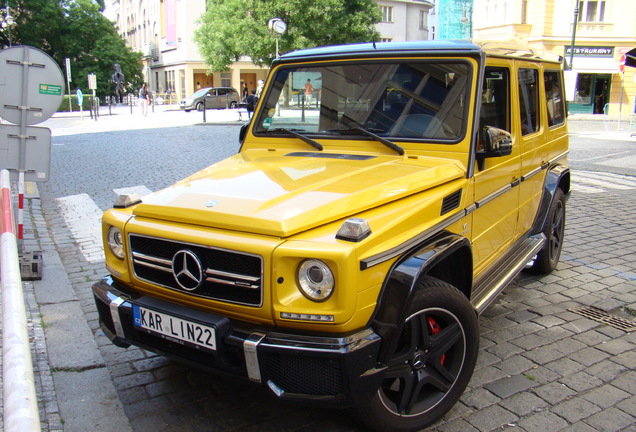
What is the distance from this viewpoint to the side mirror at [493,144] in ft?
11.5

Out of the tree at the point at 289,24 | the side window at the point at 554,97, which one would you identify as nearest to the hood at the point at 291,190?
the side window at the point at 554,97

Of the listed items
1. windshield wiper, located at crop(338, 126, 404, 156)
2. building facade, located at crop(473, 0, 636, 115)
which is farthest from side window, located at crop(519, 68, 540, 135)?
building facade, located at crop(473, 0, 636, 115)

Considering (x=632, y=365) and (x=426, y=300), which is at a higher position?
(x=426, y=300)

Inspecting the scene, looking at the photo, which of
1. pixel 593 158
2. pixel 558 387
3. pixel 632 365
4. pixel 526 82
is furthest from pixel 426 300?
pixel 593 158

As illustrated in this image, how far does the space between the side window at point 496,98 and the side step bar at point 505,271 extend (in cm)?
99

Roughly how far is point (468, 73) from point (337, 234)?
168 centimetres

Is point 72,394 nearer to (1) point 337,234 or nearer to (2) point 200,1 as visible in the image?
(1) point 337,234

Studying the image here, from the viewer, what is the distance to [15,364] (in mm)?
1912

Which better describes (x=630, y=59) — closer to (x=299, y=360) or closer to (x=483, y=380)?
(x=483, y=380)

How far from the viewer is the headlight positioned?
8.13ft

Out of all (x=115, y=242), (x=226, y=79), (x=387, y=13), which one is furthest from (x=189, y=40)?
(x=115, y=242)

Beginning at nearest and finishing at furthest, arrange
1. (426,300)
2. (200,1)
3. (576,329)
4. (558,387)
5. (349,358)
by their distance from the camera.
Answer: (349,358), (426,300), (558,387), (576,329), (200,1)

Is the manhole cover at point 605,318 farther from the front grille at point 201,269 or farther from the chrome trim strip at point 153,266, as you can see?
the chrome trim strip at point 153,266

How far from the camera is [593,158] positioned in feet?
47.7
